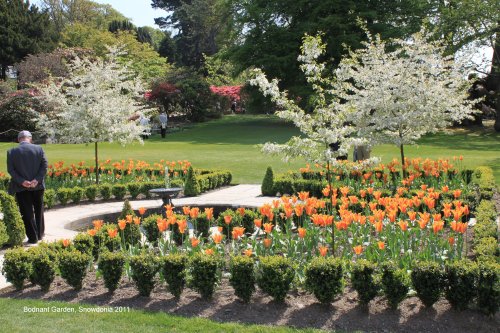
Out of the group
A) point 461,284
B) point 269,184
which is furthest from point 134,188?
point 461,284

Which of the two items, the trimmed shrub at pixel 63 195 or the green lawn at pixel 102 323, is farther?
the trimmed shrub at pixel 63 195

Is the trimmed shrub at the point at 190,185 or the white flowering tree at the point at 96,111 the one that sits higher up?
the white flowering tree at the point at 96,111

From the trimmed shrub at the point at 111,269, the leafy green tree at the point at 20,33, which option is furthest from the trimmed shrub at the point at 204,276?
the leafy green tree at the point at 20,33

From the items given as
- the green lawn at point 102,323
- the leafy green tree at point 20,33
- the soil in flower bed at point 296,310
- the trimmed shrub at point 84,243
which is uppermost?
the leafy green tree at point 20,33

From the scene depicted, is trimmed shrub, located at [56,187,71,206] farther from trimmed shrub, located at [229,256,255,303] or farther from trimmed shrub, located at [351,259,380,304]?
trimmed shrub, located at [351,259,380,304]

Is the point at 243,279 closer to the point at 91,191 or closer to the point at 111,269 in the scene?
the point at 111,269

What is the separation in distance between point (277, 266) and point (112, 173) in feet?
33.0

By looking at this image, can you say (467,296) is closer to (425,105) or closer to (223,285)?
(223,285)

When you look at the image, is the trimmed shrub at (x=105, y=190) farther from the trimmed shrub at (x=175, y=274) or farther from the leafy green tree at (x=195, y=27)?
the leafy green tree at (x=195, y=27)

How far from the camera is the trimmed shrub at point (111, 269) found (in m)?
6.15

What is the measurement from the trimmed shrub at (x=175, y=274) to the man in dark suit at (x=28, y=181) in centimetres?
410

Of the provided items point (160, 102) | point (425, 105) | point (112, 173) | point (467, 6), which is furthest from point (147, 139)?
point (425, 105)

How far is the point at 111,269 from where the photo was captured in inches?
242

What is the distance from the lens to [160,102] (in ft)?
139
